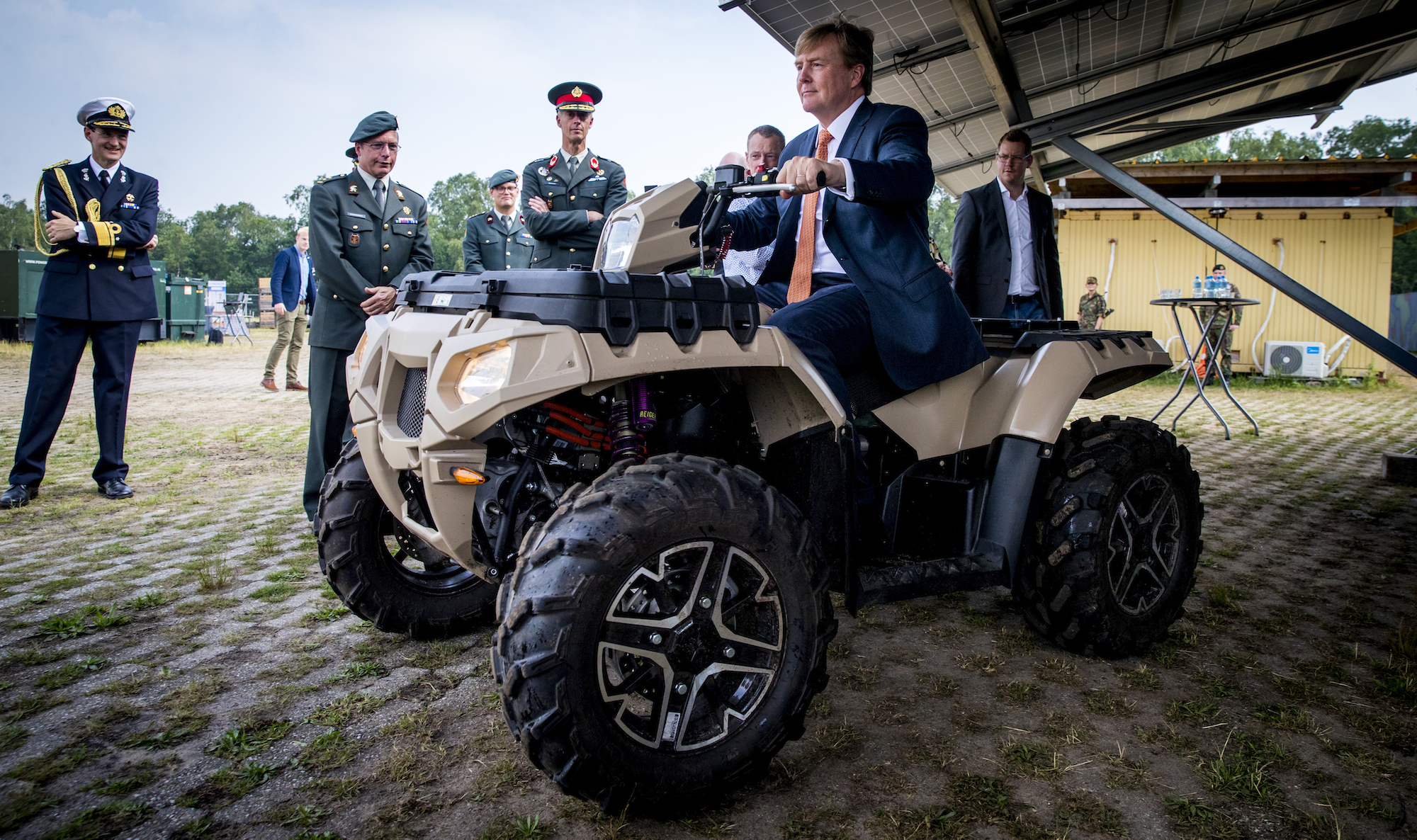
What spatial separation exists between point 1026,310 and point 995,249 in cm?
46

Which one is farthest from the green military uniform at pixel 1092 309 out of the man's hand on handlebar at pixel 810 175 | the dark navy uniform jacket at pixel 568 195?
the man's hand on handlebar at pixel 810 175

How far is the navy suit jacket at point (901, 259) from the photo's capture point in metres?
2.74

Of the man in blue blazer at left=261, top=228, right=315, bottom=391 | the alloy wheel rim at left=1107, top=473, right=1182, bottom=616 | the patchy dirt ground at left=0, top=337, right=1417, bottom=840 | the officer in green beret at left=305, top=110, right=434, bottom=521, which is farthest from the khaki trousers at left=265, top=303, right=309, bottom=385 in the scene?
the alloy wheel rim at left=1107, top=473, right=1182, bottom=616

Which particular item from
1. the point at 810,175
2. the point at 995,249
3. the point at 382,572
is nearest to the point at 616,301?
the point at 810,175

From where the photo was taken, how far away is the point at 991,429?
10.1 feet

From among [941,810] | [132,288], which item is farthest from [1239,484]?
[132,288]

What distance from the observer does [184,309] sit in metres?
25.5

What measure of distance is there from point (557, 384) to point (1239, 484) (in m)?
6.43

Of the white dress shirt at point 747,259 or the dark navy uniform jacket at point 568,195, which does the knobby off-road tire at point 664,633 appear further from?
the dark navy uniform jacket at point 568,195

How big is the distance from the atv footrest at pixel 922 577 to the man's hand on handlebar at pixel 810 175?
3.70ft

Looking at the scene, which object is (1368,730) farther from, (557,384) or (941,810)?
(557,384)

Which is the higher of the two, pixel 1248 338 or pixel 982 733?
pixel 1248 338

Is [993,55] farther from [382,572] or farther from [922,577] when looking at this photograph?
[382,572]

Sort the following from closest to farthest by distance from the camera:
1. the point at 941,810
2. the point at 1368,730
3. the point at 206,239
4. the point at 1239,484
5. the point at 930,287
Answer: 1. the point at 941,810
2. the point at 1368,730
3. the point at 930,287
4. the point at 1239,484
5. the point at 206,239
